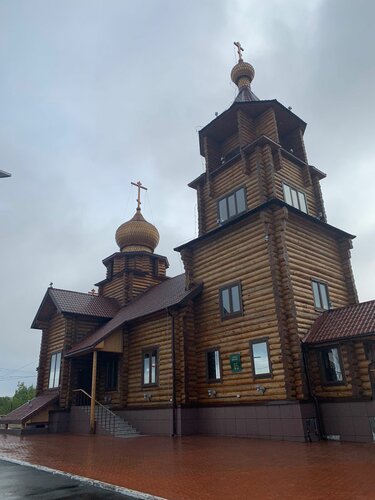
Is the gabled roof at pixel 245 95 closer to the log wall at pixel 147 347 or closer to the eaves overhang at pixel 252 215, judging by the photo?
the eaves overhang at pixel 252 215

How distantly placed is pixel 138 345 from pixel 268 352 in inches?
337

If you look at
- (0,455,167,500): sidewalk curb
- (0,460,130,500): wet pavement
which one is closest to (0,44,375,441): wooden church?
(0,455,167,500): sidewalk curb

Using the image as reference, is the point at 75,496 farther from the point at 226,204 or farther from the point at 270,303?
the point at 226,204

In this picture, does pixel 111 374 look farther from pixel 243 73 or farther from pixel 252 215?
pixel 243 73

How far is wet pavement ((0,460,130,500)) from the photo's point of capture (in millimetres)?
7082

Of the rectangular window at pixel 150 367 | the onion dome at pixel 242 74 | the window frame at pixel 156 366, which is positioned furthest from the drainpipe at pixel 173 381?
the onion dome at pixel 242 74

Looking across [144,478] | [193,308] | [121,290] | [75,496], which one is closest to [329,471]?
[144,478]

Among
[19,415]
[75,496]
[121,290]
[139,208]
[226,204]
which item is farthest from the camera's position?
[139,208]

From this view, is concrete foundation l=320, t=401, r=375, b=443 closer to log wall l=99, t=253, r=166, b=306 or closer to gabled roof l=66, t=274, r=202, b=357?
gabled roof l=66, t=274, r=202, b=357

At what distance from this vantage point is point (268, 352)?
15.8 meters

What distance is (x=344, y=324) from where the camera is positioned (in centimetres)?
1521

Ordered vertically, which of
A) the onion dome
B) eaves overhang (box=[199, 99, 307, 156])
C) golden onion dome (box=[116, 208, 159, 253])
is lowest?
golden onion dome (box=[116, 208, 159, 253])

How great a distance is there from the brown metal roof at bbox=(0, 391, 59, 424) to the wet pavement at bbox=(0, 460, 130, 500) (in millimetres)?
14238

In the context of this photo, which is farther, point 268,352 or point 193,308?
point 193,308
